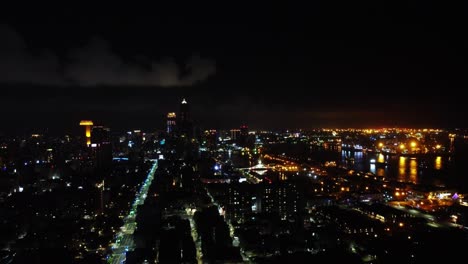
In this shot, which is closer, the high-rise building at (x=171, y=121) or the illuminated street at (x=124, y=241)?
the illuminated street at (x=124, y=241)

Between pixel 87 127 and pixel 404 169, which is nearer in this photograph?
pixel 404 169

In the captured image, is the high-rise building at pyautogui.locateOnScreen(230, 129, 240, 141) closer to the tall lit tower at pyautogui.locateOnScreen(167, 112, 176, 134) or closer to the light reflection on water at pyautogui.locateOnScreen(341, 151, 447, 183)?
the tall lit tower at pyautogui.locateOnScreen(167, 112, 176, 134)

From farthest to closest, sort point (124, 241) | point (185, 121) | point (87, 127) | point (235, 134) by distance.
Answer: point (235, 134), point (185, 121), point (87, 127), point (124, 241)

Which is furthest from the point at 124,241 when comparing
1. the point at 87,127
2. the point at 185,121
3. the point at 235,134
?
the point at 235,134

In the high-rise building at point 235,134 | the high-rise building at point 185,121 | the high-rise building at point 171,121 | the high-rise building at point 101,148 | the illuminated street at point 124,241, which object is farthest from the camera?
the high-rise building at point 235,134

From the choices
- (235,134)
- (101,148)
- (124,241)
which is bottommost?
(124,241)

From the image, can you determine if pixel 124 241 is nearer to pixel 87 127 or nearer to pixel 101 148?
pixel 101 148

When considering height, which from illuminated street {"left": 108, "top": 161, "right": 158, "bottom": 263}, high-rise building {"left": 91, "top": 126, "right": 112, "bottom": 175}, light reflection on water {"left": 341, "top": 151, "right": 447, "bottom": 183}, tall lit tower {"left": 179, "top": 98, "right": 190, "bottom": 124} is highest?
tall lit tower {"left": 179, "top": 98, "right": 190, "bottom": 124}

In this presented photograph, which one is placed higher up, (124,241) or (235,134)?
(235,134)

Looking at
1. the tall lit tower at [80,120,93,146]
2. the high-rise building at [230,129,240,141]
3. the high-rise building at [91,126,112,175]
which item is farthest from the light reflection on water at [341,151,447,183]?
the high-rise building at [230,129,240,141]

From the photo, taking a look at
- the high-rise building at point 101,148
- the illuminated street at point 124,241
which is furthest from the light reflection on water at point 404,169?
the high-rise building at point 101,148

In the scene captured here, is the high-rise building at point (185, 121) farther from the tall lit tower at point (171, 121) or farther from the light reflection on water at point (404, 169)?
the light reflection on water at point (404, 169)

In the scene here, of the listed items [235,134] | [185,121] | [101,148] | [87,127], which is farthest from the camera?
[235,134]

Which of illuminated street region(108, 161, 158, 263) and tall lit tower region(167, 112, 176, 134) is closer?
illuminated street region(108, 161, 158, 263)
